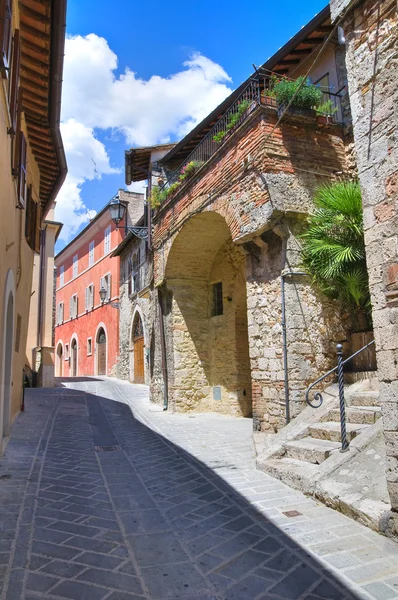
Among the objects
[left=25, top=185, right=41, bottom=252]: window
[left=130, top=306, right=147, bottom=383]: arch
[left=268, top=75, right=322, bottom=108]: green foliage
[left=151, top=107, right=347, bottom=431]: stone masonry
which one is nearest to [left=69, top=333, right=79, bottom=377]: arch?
[left=130, top=306, right=147, bottom=383]: arch

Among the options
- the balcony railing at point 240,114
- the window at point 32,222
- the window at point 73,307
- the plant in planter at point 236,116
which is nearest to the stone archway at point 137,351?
the window at point 32,222

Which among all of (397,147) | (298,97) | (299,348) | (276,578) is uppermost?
(298,97)

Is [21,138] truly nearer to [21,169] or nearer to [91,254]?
[21,169]

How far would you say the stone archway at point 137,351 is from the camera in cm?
1941

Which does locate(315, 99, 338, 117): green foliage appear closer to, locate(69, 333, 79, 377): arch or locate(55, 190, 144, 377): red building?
locate(55, 190, 144, 377): red building

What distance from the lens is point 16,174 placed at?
6180 mm

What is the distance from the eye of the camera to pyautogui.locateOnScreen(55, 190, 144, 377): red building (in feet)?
77.8

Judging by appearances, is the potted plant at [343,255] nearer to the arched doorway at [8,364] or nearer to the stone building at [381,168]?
the stone building at [381,168]

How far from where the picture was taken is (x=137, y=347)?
66.0 feet

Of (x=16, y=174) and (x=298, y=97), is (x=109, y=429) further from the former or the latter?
(x=298, y=97)

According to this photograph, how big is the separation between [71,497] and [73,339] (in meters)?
26.2

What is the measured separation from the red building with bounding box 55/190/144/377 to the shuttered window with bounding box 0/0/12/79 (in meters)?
17.4

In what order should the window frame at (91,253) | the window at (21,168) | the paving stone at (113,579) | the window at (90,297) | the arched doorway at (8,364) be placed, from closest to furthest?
the paving stone at (113,579), the window at (21,168), the arched doorway at (8,364), the window at (90,297), the window frame at (91,253)

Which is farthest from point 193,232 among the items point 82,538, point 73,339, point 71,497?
point 73,339
